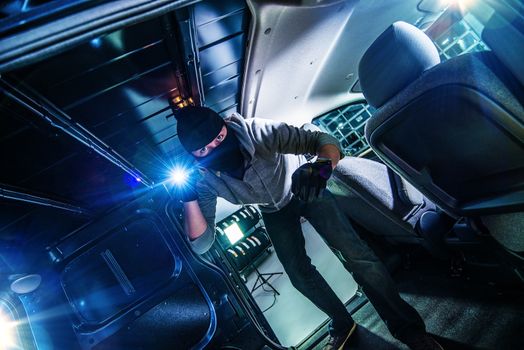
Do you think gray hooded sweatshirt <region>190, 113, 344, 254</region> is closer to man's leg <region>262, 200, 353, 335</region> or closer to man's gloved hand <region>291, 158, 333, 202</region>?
man's leg <region>262, 200, 353, 335</region>

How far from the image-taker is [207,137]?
1729mm

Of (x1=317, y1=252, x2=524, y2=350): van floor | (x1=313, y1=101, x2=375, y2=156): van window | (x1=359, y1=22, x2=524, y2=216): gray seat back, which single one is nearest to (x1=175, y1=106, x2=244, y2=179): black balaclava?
(x1=359, y1=22, x2=524, y2=216): gray seat back

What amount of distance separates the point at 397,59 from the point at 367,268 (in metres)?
1.25

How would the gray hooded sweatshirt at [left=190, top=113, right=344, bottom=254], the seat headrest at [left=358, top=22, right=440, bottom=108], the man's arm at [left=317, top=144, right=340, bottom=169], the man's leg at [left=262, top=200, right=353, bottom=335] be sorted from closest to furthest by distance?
the seat headrest at [left=358, top=22, right=440, bottom=108] → the man's arm at [left=317, top=144, right=340, bottom=169] → the gray hooded sweatshirt at [left=190, top=113, right=344, bottom=254] → the man's leg at [left=262, top=200, right=353, bottom=335]

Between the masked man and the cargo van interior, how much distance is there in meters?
0.27

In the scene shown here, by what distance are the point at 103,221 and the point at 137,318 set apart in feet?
2.83

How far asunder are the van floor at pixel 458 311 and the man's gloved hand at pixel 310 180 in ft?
4.06

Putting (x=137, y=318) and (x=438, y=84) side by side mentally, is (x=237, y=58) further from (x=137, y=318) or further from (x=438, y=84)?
(x=137, y=318)

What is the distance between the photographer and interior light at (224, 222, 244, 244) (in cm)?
311

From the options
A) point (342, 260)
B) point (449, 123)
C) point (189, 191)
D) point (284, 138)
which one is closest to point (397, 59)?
point (449, 123)

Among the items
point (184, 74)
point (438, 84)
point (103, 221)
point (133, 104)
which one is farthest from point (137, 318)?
point (438, 84)

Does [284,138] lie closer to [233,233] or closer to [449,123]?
[449,123]

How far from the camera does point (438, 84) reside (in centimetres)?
123

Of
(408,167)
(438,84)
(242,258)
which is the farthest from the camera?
(242,258)
